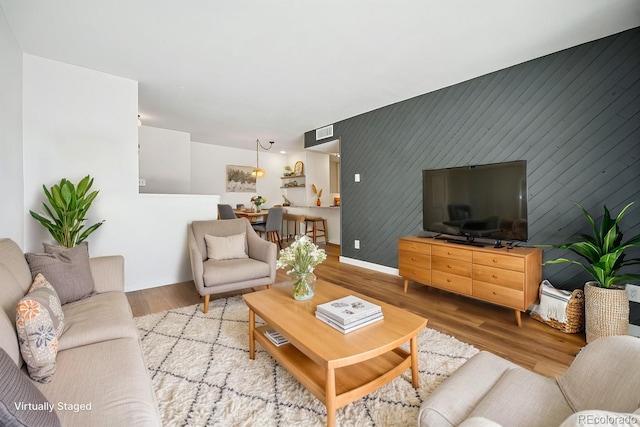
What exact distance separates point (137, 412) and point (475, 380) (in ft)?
4.00

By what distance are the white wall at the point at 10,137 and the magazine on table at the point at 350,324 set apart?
245 centimetres

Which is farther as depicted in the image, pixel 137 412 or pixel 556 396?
pixel 556 396

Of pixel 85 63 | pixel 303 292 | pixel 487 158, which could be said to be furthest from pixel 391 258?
pixel 85 63

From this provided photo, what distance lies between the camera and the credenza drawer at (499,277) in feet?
7.81

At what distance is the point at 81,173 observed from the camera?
9.80 ft

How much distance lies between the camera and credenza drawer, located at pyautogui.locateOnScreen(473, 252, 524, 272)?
238cm

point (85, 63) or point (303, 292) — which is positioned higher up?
point (85, 63)

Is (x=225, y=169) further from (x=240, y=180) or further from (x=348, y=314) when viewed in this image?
(x=348, y=314)

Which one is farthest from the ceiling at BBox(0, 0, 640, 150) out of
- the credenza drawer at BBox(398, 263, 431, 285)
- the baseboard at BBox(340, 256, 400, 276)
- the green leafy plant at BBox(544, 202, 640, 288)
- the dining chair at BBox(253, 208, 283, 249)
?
the dining chair at BBox(253, 208, 283, 249)

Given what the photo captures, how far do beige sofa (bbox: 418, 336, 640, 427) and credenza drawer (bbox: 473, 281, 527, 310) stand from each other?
144 cm

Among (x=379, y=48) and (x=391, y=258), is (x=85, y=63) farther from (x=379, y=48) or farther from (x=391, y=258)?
(x=391, y=258)

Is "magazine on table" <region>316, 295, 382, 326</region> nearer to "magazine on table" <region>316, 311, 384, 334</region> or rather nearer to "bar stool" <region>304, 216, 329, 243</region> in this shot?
"magazine on table" <region>316, 311, 384, 334</region>

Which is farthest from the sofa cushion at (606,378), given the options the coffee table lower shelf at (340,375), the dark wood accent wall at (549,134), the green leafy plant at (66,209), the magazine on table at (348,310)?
the green leafy plant at (66,209)

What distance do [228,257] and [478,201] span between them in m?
2.66
